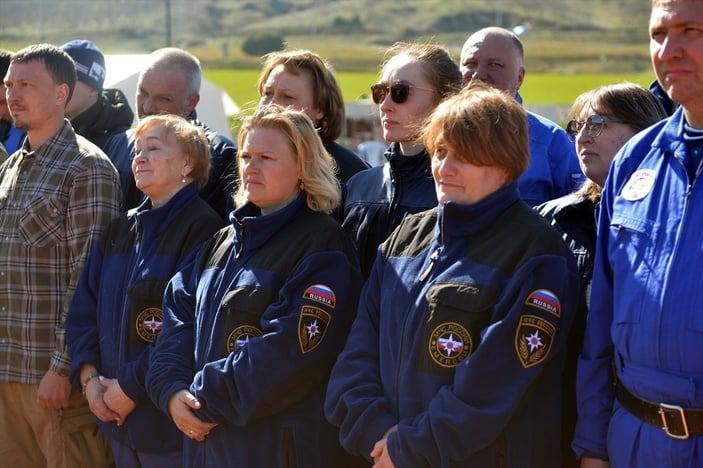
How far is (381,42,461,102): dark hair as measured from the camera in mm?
4129

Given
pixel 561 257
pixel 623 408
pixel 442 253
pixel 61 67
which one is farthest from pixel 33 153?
pixel 623 408

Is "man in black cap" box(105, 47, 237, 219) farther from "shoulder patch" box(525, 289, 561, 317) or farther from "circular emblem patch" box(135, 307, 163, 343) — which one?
"shoulder patch" box(525, 289, 561, 317)

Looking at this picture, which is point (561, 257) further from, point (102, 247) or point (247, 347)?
point (102, 247)

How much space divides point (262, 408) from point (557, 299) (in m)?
1.16

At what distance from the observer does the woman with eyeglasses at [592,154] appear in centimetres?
360

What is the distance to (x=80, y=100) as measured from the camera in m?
5.70

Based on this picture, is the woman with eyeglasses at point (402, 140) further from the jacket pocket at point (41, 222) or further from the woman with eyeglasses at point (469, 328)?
the jacket pocket at point (41, 222)

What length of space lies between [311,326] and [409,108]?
3.31ft

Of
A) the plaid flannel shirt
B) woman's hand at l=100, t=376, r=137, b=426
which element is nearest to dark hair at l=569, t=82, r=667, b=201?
woman's hand at l=100, t=376, r=137, b=426

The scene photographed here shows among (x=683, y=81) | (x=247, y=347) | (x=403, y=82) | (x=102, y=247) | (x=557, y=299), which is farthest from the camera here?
(x=102, y=247)

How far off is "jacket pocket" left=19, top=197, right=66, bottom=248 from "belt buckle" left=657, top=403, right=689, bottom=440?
3013 millimetres

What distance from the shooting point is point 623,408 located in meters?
3.05

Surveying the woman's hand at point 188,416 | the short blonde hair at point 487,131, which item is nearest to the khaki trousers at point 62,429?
the woman's hand at point 188,416

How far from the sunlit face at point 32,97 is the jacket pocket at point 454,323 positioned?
8.57 feet
